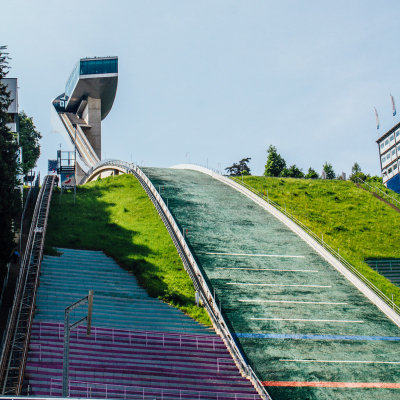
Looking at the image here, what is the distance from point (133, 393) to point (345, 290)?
14928 mm

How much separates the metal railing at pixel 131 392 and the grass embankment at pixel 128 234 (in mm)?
6075

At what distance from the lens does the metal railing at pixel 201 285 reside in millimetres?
22562

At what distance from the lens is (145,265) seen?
1293 inches

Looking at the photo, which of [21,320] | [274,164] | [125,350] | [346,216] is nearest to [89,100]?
[274,164]

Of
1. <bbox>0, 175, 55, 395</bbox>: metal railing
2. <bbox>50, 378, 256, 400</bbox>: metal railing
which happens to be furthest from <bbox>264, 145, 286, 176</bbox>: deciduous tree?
<bbox>50, 378, 256, 400</bbox>: metal railing

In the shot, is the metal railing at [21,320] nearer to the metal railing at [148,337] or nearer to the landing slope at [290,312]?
the metal railing at [148,337]

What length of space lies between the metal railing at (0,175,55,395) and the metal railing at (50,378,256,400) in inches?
54.4

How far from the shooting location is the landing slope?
23.0 meters

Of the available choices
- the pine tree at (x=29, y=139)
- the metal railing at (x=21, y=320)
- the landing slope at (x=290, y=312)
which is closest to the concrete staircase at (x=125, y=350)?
the metal railing at (x=21, y=320)

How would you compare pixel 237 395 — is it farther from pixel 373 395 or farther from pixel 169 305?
pixel 169 305

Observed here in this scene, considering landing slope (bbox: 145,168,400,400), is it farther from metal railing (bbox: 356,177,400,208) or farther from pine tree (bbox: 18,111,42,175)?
pine tree (bbox: 18,111,42,175)

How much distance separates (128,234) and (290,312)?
14000 mm

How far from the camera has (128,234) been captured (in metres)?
38.2

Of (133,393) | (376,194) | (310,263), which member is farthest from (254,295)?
(376,194)
